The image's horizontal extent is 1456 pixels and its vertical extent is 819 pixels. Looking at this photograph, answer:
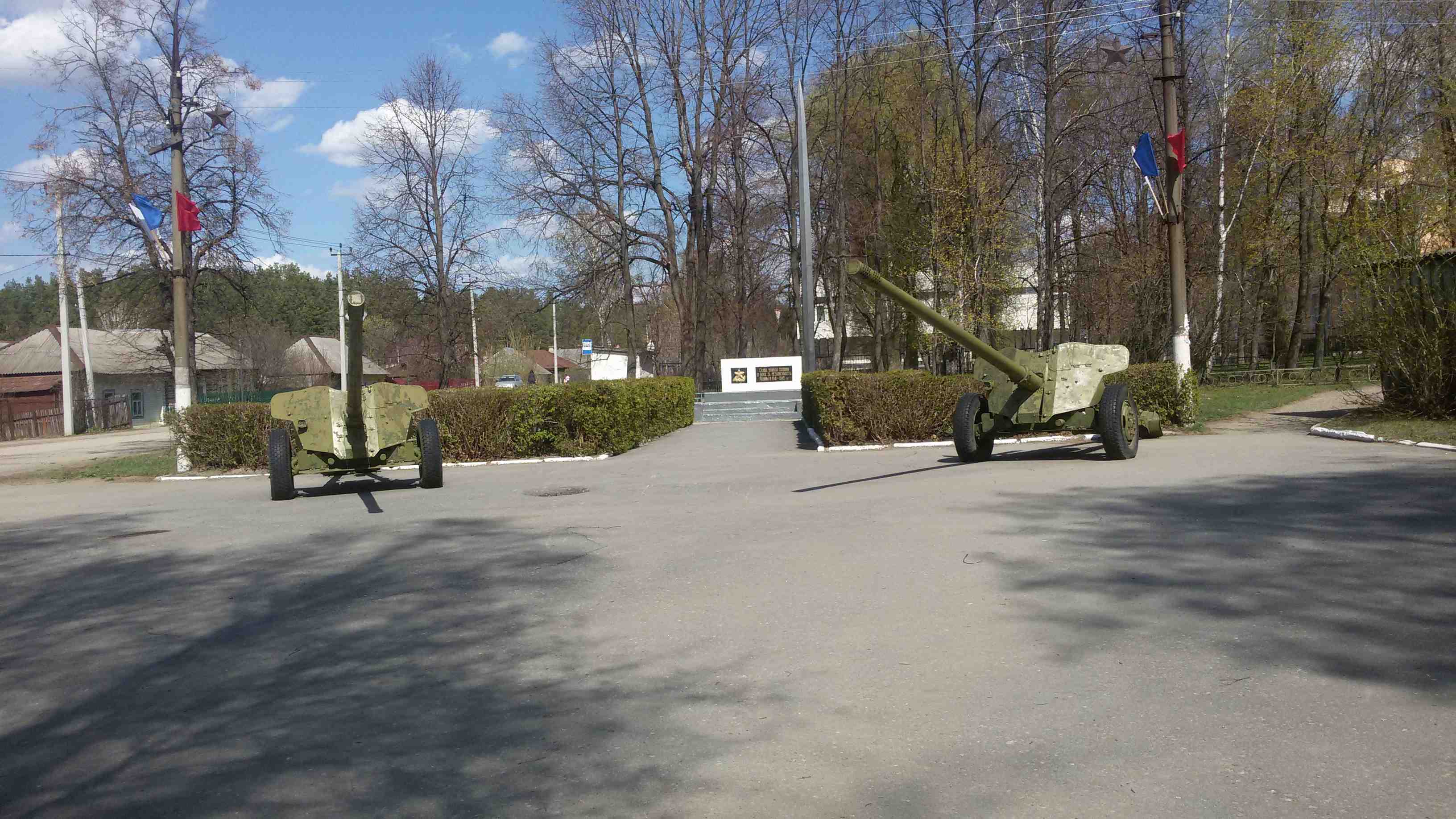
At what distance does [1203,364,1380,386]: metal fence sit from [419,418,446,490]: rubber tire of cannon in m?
26.9

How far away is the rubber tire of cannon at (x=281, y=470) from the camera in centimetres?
1222

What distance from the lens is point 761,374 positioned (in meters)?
33.6

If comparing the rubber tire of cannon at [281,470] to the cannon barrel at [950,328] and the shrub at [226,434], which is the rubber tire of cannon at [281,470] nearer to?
the shrub at [226,434]

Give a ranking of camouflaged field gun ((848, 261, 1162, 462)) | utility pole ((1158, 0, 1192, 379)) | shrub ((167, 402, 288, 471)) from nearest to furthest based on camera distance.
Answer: camouflaged field gun ((848, 261, 1162, 462)), utility pole ((1158, 0, 1192, 379)), shrub ((167, 402, 288, 471))

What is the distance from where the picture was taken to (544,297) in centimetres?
3622

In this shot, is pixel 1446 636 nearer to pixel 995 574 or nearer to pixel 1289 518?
pixel 995 574

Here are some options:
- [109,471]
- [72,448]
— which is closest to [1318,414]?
[109,471]

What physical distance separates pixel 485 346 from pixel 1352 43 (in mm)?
41165

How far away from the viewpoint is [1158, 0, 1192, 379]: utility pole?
56.2ft

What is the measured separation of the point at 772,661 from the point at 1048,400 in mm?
8194

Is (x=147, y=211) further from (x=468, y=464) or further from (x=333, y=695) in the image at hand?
(x=333, y=695)

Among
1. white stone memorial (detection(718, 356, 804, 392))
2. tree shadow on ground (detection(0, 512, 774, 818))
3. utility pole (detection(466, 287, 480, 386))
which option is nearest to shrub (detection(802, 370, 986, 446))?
tree shadow on ground (detection(0, 512, 774, 818))

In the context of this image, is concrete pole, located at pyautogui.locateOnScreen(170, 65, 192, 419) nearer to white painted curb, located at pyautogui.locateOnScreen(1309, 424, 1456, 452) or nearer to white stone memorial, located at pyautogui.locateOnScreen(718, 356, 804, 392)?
white stone memorial, located at pyautogui.locateOnScreen(718, 356, 804, 392)

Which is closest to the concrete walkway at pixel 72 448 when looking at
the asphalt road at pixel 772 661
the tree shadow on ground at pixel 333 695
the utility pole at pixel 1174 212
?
the asphalt road at pixel 772 661
